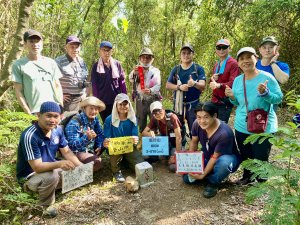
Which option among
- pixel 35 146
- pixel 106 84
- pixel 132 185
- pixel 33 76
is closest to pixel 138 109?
pixel 106 84

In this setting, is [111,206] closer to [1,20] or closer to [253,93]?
[253,93]

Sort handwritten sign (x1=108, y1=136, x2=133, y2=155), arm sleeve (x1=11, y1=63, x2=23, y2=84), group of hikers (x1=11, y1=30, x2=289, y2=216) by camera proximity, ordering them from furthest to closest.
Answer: handwritten sign (x1=108, y1=136, x2=133, y2=155) < arm sleeve (x1=11, y1=63, x2=23, y2=84) < group of hikers (x1=11, y1=30, x2=289, y2=216)

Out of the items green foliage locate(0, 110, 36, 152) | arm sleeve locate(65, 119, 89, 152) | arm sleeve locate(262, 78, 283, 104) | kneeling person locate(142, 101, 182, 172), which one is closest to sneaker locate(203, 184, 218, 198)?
kneeling person locate(142, 101, 182, 172)

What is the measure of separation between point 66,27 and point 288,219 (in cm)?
1111

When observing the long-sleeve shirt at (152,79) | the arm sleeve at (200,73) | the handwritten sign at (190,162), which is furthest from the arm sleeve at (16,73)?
the arm sleeve at (200,73)

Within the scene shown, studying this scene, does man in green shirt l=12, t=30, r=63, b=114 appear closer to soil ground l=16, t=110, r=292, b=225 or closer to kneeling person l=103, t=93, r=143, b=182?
kneeling person l=103, t=93, r=143, b=182

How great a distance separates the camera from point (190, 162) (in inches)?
152

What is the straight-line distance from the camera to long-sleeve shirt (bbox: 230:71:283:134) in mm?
3301

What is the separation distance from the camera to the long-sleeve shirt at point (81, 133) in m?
4.16

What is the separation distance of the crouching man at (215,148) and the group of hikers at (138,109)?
0.04ft

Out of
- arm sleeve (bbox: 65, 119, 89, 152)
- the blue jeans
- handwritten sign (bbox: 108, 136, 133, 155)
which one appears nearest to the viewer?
the blue jeans

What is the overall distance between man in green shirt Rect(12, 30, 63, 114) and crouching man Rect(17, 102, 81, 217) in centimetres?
55

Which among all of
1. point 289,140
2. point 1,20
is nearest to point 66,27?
point 1,20

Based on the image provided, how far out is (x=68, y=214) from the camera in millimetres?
3490
